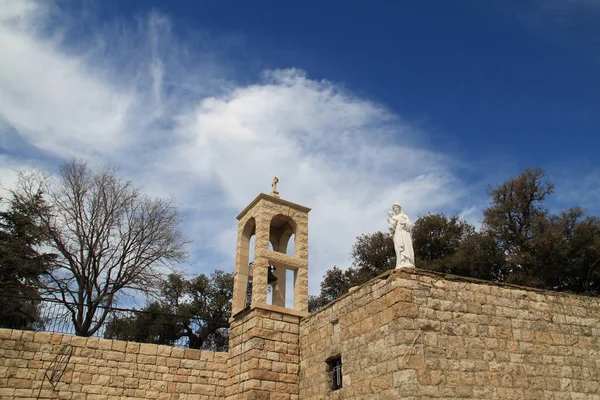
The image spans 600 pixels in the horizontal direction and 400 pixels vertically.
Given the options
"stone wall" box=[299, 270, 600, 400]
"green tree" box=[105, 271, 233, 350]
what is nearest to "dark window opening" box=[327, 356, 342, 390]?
"stone wall" box=[299, 270, 600, 400]

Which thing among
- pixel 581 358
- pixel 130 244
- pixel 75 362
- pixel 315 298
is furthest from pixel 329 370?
pixel 315 298

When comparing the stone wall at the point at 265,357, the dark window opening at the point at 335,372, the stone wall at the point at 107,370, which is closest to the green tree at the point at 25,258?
the stone wall at the point at 107,370

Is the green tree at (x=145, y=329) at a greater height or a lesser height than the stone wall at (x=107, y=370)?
greater

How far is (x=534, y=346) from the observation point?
852 centimetres

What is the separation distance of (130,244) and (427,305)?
1443 cm

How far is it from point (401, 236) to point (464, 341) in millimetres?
2069

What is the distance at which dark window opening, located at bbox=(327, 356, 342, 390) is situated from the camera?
966 cm

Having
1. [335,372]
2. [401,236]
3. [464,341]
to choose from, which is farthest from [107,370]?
[464,341]

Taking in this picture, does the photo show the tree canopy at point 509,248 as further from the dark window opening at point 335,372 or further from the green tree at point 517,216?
the dark window opening at point 335,372

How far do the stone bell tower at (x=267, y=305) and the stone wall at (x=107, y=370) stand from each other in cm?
78

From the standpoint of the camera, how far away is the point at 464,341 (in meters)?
8.11

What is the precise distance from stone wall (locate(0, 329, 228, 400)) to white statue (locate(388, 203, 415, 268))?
17.7 ft

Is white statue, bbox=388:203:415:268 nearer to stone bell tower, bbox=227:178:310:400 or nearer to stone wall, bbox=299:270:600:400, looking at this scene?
stone wall, bbox=299:270:600:400

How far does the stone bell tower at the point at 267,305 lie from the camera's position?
1070 centimetres
